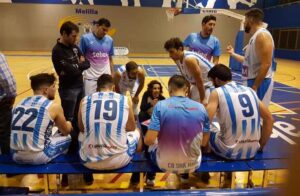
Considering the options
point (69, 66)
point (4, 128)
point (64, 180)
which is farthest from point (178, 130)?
point (4, 128)

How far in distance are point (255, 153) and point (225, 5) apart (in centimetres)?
1849

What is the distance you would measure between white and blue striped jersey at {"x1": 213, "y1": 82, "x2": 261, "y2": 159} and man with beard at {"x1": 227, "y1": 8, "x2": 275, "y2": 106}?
884 mm

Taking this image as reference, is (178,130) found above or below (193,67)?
below

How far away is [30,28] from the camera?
71.1ft

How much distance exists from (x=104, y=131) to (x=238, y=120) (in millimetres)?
1358

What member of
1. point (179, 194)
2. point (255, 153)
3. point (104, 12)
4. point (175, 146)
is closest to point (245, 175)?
point (255, 153)

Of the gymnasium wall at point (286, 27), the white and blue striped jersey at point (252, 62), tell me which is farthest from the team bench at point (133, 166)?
the gymnasium wall at point (286, 27)

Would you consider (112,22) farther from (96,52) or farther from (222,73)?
(222,73)

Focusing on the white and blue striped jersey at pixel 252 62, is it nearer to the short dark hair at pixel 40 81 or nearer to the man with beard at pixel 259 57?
the man with beard at pixel 259 57

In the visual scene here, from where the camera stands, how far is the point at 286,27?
19.8 meters

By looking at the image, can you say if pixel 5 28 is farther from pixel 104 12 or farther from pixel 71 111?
pixel 71 111

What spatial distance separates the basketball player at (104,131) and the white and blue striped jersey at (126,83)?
218 centimetres

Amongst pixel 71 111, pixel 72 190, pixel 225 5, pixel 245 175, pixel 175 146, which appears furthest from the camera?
pixel 225 5

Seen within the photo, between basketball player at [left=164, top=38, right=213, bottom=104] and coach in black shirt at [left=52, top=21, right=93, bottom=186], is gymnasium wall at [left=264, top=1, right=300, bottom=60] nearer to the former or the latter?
basketball player at [left=164, top=38, right=213, bottom=104]
